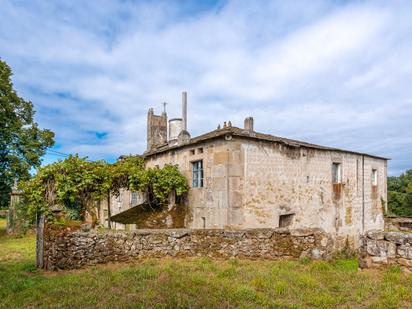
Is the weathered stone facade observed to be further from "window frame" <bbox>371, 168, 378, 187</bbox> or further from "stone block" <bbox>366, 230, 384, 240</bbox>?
"stone block" <bbox>366, 230, 384, 240</bbox>

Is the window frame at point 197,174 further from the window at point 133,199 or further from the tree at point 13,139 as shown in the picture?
the tree at point 13,139

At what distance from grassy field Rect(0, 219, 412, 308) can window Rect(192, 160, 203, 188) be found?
18.4ft

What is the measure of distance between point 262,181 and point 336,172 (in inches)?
262

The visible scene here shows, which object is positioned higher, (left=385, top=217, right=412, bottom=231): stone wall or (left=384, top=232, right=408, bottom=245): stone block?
(left=384, top=232, right=408, bottom=245): stone block

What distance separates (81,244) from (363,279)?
7.12m

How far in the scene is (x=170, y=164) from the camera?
48.2 ft

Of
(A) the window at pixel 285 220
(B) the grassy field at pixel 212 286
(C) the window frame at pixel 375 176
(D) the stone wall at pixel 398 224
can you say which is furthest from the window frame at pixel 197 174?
(D) the stone wall at pixel 398 224

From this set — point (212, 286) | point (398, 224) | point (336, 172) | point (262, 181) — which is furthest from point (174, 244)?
point (398, 224)

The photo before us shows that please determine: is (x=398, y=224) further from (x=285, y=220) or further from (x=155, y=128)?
(x=155, y=128)

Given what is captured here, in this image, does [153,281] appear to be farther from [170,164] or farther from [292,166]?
[292,166]

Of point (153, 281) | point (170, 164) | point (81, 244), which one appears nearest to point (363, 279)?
point (153, 281)

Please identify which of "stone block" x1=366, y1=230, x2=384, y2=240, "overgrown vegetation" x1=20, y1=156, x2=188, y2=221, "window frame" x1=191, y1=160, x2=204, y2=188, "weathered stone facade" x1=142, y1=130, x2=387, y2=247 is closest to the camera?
"stone block" x1=366, y1=230, x2=384, y2=240

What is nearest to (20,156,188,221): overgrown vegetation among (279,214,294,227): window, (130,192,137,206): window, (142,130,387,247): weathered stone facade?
(142,130,387,247): weathered stone facade

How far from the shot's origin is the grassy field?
17.0ft
